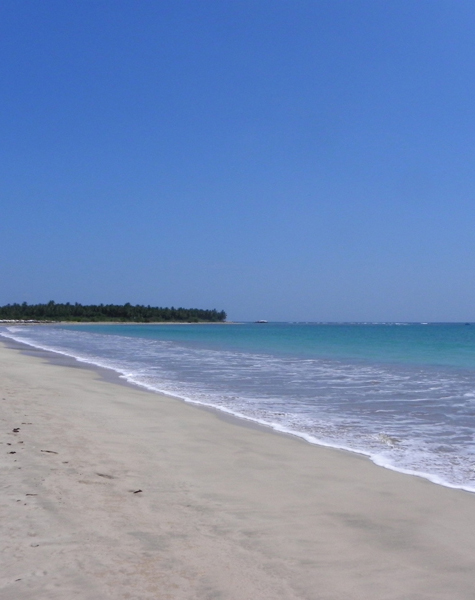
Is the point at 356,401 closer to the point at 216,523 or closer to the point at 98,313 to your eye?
the point at 216,523

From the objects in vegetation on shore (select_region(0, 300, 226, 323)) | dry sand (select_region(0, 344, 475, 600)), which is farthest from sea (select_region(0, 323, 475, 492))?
vegetation on shore (select_region(0, 300, 226, 323))

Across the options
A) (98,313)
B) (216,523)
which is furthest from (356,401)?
(98,313)

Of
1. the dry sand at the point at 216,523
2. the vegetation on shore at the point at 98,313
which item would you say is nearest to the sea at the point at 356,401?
the dry sand at the point at 216,523

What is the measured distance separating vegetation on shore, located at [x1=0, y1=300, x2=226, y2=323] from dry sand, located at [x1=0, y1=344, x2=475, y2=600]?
13040cm

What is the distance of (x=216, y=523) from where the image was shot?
4328 millimetres

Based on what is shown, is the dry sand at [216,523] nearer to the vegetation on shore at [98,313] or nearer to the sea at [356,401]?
the sea at [356,401]

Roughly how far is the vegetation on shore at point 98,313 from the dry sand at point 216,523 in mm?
130404

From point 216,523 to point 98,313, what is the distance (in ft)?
485

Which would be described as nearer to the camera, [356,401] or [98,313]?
[356,401]

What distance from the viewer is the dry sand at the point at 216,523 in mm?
3352

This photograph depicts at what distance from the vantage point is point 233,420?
952 centimetres

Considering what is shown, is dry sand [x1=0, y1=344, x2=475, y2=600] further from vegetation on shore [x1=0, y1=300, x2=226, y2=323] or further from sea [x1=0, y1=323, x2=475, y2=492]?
vegetation on shore [x1=0, y1=300, x2=226, y2=323]

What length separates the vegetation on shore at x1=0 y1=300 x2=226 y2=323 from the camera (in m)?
134

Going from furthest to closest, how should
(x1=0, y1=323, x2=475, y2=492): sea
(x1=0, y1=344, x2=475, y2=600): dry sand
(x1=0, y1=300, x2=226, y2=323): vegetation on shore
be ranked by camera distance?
(x1=0, y1=300, x2=226, y2=323): vegetation on shore, (x1=0, y1=323, x2=475, y2=492): sea, (x1=0, y1=344, x2=475, y2=600): dry sand
